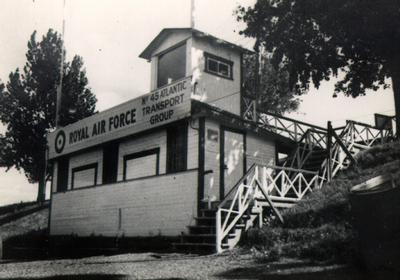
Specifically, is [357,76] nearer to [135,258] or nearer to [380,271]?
[135,258]

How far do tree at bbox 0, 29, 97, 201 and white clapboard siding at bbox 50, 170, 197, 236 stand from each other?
14.1m

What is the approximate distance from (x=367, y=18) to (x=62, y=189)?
1618 centimetres

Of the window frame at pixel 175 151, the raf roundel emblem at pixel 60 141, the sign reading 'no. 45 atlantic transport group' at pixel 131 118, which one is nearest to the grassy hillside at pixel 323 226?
the window frame at pixel 175 151

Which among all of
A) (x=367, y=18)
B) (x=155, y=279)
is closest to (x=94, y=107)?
(x=367, y=18)

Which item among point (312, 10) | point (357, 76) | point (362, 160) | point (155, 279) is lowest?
point (155, 279)

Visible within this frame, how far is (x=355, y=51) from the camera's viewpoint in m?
22.1

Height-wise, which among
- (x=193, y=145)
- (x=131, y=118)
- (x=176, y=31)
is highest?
(x=176, y=31)

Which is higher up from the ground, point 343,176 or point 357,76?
point 357,76

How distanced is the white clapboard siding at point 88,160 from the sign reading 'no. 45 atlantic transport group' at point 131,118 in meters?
0.43

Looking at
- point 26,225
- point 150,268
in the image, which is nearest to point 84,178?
point 26,225

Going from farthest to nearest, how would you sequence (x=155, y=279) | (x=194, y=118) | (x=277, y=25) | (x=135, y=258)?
(x=277, y=25), (x=194, y=118), (x=135, y=258), (x=155, y=279)

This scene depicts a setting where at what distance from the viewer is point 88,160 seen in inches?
872

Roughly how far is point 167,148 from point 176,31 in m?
5.41

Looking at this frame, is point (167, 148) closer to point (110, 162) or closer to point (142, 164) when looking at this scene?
point (142, 164)
